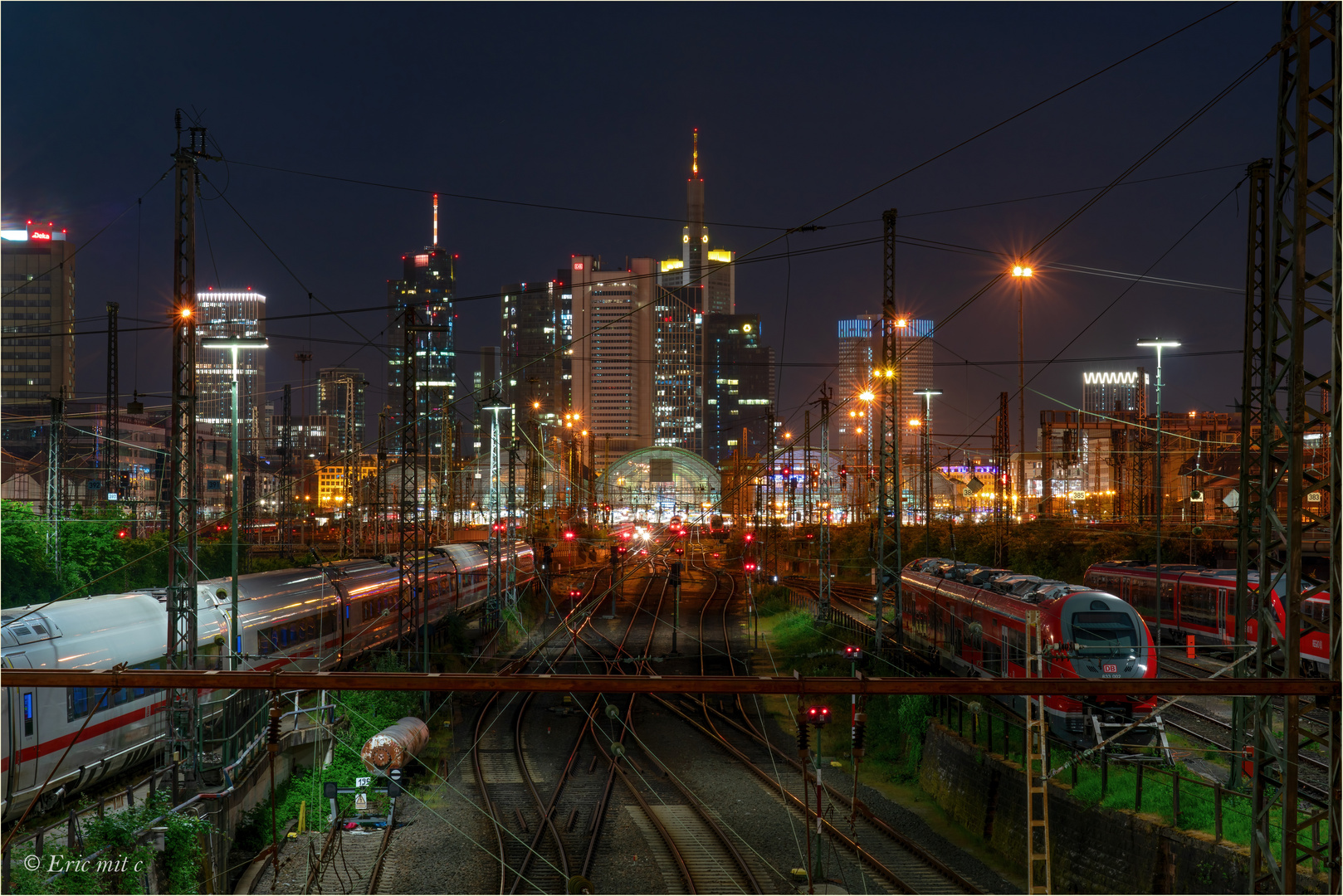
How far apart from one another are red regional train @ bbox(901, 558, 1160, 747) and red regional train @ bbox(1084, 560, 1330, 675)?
6019 mm

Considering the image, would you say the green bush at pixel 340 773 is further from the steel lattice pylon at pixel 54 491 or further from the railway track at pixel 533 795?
the steel lattice pylon at pixel 54 491

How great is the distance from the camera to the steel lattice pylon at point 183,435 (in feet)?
42.2

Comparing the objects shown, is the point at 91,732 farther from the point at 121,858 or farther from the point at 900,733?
the point at 900,733

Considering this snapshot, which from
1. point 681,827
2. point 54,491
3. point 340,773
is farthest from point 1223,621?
point 54,491

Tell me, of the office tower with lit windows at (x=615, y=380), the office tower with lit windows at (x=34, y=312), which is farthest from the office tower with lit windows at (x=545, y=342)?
the office tower with lit windows at (x=34, y=312)

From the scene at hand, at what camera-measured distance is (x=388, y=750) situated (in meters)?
15.4

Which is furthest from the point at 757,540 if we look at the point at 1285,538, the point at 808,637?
the point at 1285,538

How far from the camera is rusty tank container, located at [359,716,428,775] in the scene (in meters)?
15.3

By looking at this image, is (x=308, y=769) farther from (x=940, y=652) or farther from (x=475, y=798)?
(x=940, y=652)

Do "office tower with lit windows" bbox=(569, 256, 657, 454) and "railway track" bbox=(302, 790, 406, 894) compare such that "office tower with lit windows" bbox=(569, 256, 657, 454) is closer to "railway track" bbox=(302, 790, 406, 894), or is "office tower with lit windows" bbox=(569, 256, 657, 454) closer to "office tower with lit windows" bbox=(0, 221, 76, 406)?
"office tower with lit windows" bbox=(0, 221, 76, 406)

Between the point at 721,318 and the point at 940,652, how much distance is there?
181m

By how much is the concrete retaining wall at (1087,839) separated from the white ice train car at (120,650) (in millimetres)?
11025

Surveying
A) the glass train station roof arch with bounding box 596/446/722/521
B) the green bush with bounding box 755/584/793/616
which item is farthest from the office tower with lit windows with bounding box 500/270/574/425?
the green bush with bounding box 755/584/793/616

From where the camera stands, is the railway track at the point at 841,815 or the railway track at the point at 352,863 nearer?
the railway track at the point at 352,863
